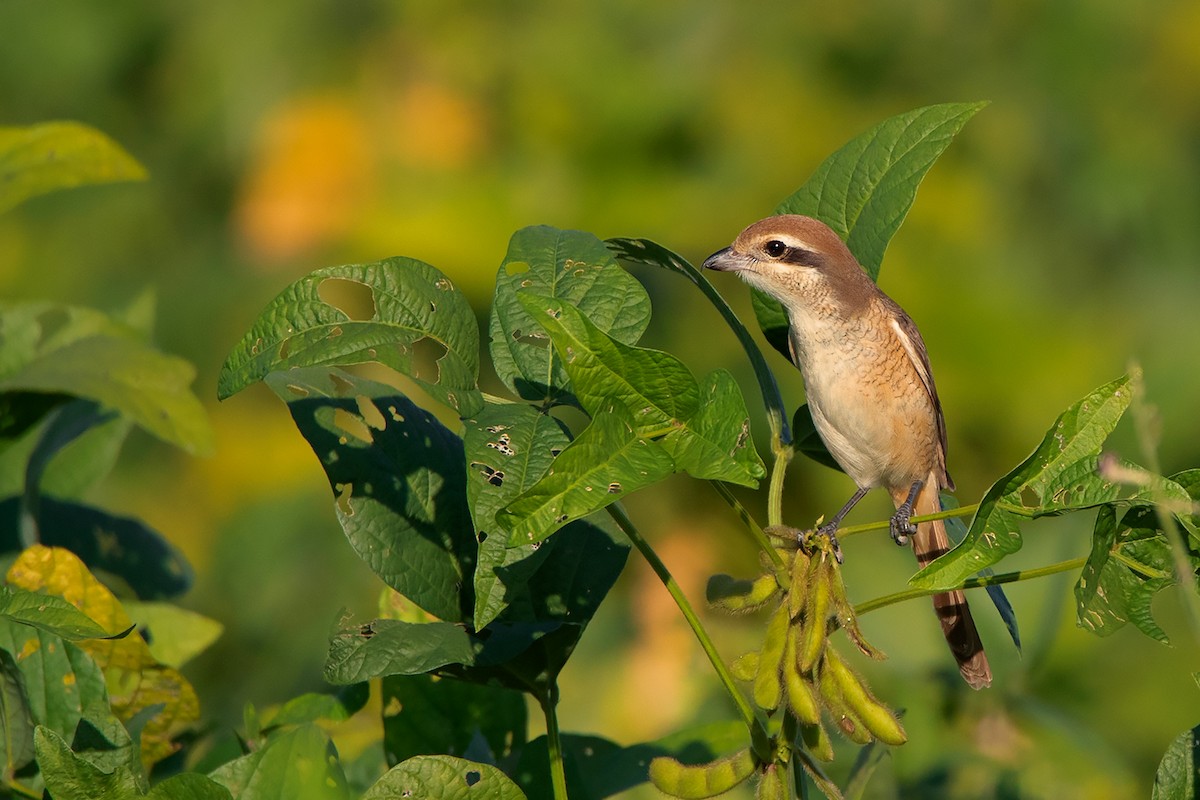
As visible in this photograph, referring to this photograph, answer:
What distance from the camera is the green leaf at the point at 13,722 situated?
74.5 inches

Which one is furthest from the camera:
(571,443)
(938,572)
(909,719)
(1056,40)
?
(1056,40)

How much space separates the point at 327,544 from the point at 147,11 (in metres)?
4.02

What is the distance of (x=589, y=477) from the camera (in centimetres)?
152

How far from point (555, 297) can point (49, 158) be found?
50.1 inches

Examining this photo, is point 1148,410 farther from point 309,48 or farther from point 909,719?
point 309,48

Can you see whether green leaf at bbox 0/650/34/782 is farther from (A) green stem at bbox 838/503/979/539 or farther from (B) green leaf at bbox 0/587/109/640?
(A) green stem at bbox 838/503/979/539

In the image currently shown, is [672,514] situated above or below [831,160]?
below

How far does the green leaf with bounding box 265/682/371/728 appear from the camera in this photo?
2.12 m

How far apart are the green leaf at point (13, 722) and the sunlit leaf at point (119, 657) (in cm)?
21

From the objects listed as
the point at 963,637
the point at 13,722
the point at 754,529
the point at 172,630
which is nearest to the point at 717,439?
the point at 754,529

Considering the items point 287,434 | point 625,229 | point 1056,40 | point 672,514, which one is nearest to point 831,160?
point 672,514

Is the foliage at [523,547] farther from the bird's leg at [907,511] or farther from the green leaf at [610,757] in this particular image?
the bird's leg at [907,511]

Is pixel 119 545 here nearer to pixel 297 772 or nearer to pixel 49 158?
pixel 49 158

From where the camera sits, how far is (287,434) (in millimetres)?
6652
